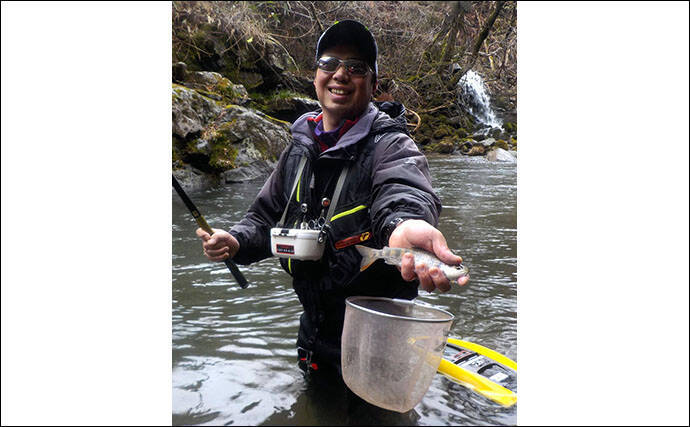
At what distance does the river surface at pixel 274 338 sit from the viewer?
2.34m

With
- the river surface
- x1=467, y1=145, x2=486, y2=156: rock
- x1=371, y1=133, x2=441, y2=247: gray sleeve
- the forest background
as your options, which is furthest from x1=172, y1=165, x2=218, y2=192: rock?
x1=467, y1=145, x2=486, y2=156: rock

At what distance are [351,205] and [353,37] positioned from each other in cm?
74

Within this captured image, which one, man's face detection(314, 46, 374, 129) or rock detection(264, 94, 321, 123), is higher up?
rock detection(264, 94, 321, 123)

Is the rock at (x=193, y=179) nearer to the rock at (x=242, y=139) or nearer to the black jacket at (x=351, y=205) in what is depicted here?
the rock at (x=242, y=139)

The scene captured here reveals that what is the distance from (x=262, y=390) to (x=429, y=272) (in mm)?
1472

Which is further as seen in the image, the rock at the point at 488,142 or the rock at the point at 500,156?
the rock at the point at 488,142

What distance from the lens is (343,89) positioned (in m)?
2.20

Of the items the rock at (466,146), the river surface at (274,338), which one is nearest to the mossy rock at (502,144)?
the rock at (466,146)

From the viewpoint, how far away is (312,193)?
2197 mm

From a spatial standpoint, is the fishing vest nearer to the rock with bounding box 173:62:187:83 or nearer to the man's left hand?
the man's left hand

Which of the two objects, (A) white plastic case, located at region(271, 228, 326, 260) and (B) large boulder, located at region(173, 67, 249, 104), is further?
(B) large boulder, located at region(173, 67, 249, 104)

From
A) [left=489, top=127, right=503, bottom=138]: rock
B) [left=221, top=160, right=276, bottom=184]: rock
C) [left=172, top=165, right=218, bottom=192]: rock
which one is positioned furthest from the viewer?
[left=489, top=127, right=503, bottom=138]: rock

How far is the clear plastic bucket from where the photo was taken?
5.94 ft
